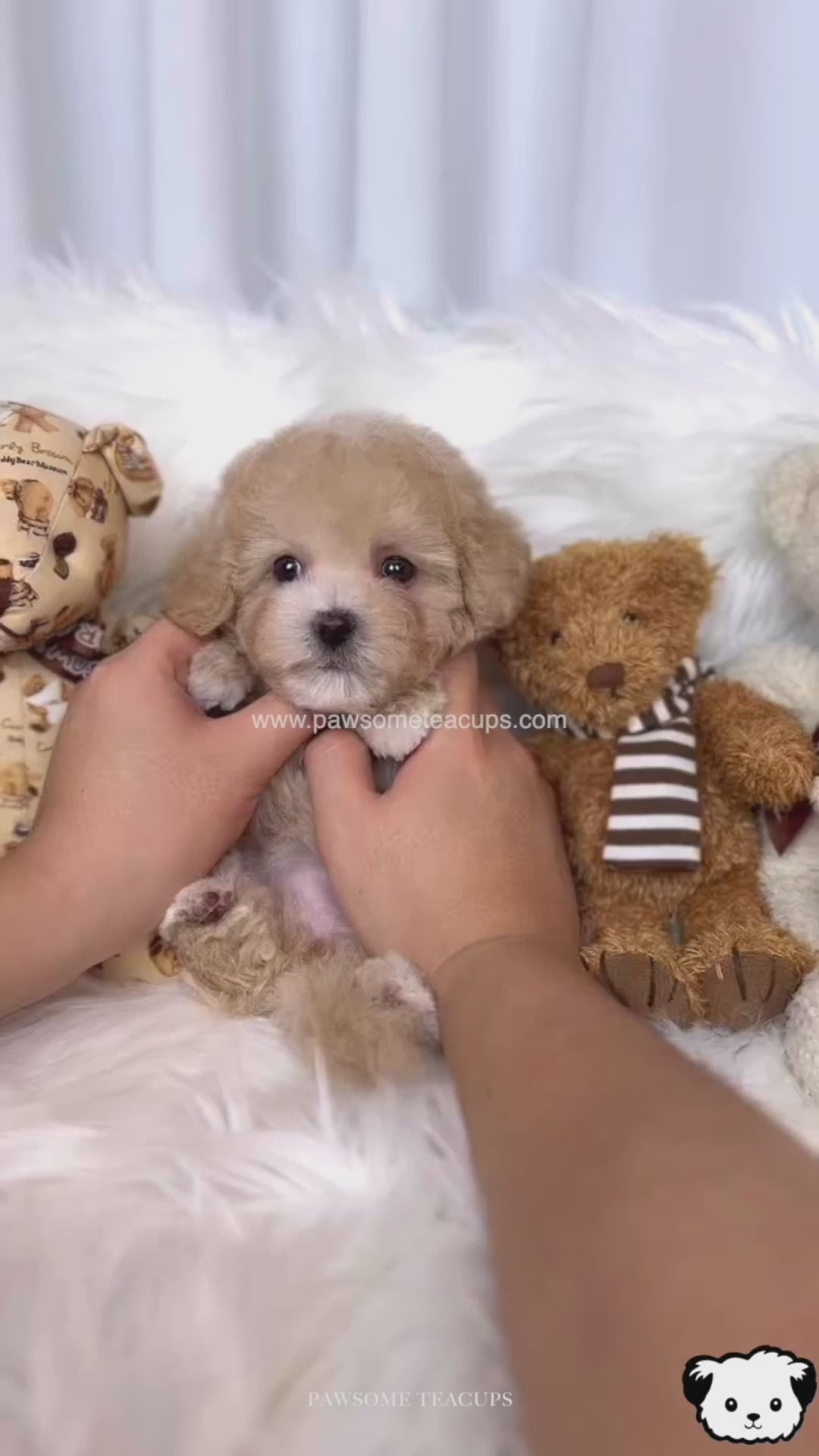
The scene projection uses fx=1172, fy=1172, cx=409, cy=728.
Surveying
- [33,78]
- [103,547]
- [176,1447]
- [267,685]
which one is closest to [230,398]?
[103,547]

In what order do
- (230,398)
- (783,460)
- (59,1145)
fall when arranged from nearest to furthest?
1. (59,1145)
2. (783,460)
3. (230,398)

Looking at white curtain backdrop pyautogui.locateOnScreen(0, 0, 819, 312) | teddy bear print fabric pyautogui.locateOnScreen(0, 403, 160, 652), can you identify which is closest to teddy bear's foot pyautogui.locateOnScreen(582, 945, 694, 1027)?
teddy bear print fabric pyautogui.locateOnScreen(0, 403, 160, 652)

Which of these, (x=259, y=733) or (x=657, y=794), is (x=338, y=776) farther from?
(x=657, y=794)

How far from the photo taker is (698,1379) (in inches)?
24.5

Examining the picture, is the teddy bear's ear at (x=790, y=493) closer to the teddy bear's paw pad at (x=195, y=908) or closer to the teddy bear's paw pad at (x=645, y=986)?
the teddy bear's paw pad at (x=645, y=986)

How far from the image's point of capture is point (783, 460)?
138 centimetres

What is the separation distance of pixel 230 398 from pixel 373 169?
2.33 ft

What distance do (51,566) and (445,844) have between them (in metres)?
0.50

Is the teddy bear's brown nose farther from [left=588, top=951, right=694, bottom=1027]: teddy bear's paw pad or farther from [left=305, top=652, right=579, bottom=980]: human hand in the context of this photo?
[left=588, top=951, right=694, bottom=1027]: teddy bear's paw pad

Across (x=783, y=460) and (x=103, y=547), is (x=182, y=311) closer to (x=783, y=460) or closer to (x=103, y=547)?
(x=103, y=547)

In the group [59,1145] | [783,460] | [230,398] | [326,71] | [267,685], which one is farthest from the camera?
[326,71]

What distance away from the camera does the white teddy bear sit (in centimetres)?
128

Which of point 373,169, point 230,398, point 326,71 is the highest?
point 326,71

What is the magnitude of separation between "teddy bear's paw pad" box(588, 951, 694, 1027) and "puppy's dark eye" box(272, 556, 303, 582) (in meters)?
0.50
